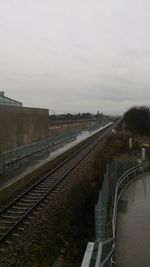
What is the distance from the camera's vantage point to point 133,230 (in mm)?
12453

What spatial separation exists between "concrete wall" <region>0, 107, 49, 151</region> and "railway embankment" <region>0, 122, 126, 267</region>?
25.7 ft

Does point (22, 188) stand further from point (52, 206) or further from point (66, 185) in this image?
point (52, 206)

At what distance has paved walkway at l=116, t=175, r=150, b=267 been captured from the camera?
10133mm

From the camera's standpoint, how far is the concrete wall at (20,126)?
75.4ft

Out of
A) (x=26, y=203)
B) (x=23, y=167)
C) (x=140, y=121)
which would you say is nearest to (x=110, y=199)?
(x=26, y=203)

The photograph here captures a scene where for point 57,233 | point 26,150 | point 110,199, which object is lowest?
point 57,233

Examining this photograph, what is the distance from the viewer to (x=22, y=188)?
693 inches

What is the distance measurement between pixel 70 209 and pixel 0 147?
326 inches

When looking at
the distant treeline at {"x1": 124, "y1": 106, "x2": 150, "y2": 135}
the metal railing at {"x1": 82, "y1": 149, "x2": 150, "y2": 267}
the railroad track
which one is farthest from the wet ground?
the distant treeline at {"x1": 124, "y1": 106, "x2": 150, "y2": 135}

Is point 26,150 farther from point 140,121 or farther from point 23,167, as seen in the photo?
point 140,121

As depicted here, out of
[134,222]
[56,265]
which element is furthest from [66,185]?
[56,265]

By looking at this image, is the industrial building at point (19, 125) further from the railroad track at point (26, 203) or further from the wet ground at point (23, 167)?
the railroad track at point (26, 203)

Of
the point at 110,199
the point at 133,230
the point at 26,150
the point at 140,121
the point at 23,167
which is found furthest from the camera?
the point at 140,121

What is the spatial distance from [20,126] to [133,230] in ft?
53.0
